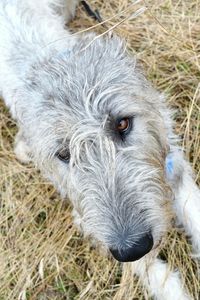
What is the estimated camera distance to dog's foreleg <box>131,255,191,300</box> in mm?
4371

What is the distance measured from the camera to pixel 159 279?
443cm

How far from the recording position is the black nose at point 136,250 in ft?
11.4

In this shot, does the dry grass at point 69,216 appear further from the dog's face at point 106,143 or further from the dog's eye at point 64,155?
the dog's eye at point 64,155

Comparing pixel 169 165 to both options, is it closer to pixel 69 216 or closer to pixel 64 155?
pixel 64 155

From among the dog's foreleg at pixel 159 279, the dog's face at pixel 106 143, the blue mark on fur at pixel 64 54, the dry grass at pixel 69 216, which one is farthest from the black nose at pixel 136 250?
the blue mark on fur at pixel 64 54

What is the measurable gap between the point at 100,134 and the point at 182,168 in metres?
1.10

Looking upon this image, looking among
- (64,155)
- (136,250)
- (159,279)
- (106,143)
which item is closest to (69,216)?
(159,279)

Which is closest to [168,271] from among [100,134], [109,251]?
[109,251]

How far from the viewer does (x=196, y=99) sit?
5.15m

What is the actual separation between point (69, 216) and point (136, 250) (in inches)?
62.2

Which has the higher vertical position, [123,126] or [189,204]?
[123,126]

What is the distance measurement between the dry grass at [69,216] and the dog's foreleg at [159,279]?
97 millimetres

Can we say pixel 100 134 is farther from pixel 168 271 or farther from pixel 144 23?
pixel 144 23

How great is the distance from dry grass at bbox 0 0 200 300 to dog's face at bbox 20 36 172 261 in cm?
87
